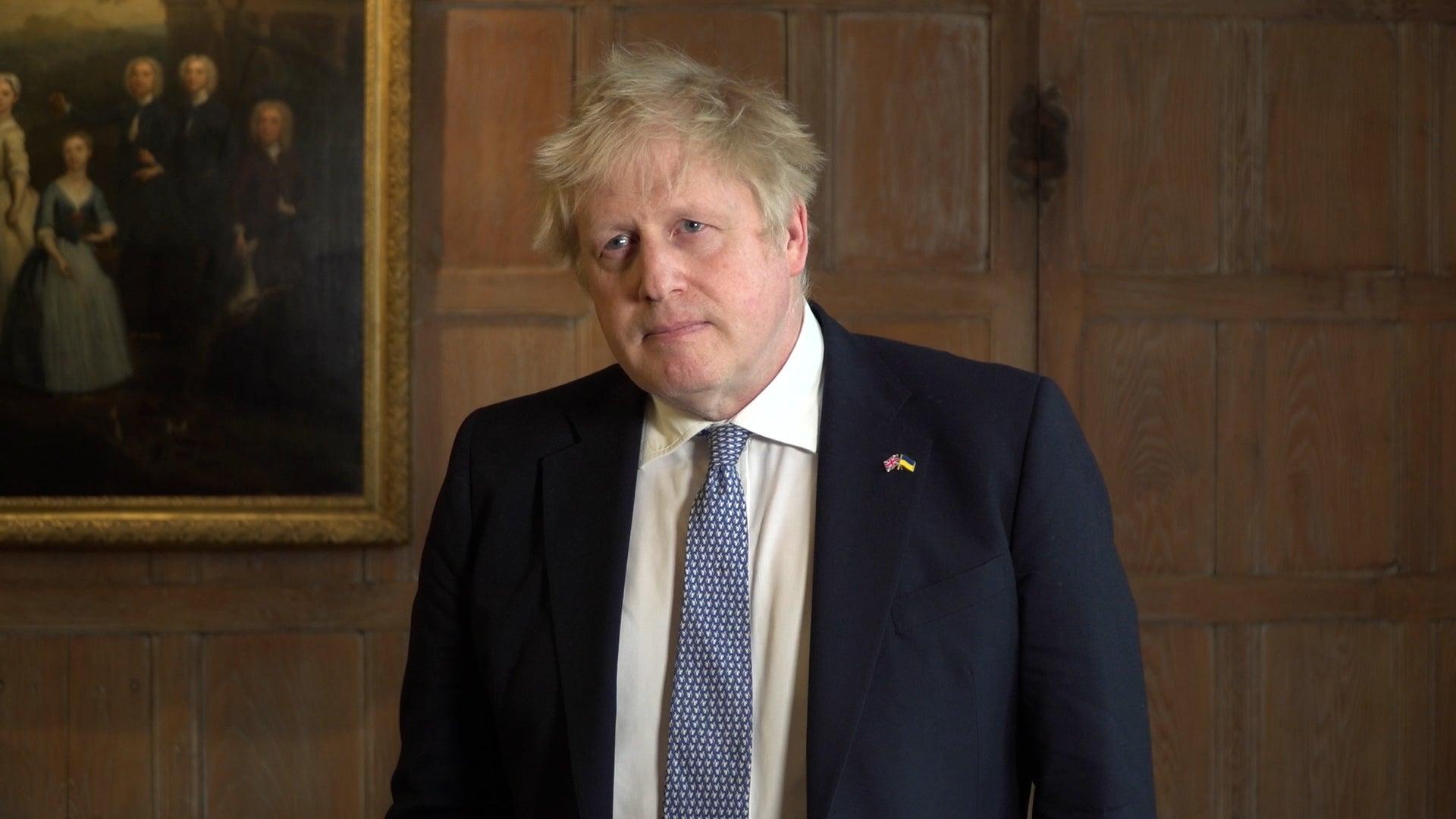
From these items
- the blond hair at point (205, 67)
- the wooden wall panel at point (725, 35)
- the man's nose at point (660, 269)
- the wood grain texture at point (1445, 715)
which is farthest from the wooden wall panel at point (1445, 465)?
the blond hair at point (205, 67)

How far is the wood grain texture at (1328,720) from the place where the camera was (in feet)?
10.3

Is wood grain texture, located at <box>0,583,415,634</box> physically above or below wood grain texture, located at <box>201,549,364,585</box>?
below

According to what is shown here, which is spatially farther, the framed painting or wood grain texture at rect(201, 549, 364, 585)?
wood grain texture at rect(201, 549, 364, 585)

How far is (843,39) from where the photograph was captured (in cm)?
307

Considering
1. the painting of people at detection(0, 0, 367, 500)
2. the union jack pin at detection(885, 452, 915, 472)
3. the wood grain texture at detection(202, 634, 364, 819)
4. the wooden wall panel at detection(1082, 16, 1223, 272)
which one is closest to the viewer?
the union jack pin at detection(885, 452, 915, 472)

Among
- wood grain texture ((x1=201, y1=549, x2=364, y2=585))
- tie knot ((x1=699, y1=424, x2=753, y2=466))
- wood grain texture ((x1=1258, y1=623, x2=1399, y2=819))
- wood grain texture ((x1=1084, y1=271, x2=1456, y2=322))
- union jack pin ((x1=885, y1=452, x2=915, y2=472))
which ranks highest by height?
wood grain texture ((x1=1084, y1=271, x2=1456, y2=322))

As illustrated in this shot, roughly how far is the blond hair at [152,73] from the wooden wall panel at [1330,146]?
8.21 feet

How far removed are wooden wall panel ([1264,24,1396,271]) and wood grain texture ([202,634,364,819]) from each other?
7.76 feet

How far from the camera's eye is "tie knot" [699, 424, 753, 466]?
4.76ft

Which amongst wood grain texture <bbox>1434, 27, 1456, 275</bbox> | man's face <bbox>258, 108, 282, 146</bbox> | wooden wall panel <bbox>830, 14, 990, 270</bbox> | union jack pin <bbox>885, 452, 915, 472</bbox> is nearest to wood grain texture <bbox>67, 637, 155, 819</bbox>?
man's face <bbox>258, 108, 282, 146</bbox>

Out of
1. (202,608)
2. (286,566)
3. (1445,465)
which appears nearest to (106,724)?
(202,608)

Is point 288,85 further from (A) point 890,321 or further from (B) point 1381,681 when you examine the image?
(B) point 1381,681

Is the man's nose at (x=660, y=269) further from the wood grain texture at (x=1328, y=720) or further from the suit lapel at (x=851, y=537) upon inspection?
the wood grain texture at (x=1328, y=720)

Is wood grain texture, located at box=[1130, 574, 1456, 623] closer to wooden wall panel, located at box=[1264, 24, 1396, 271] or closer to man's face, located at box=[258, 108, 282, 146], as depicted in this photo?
wooden wall panel, located at box=[1264, 24, 1396, 271]
